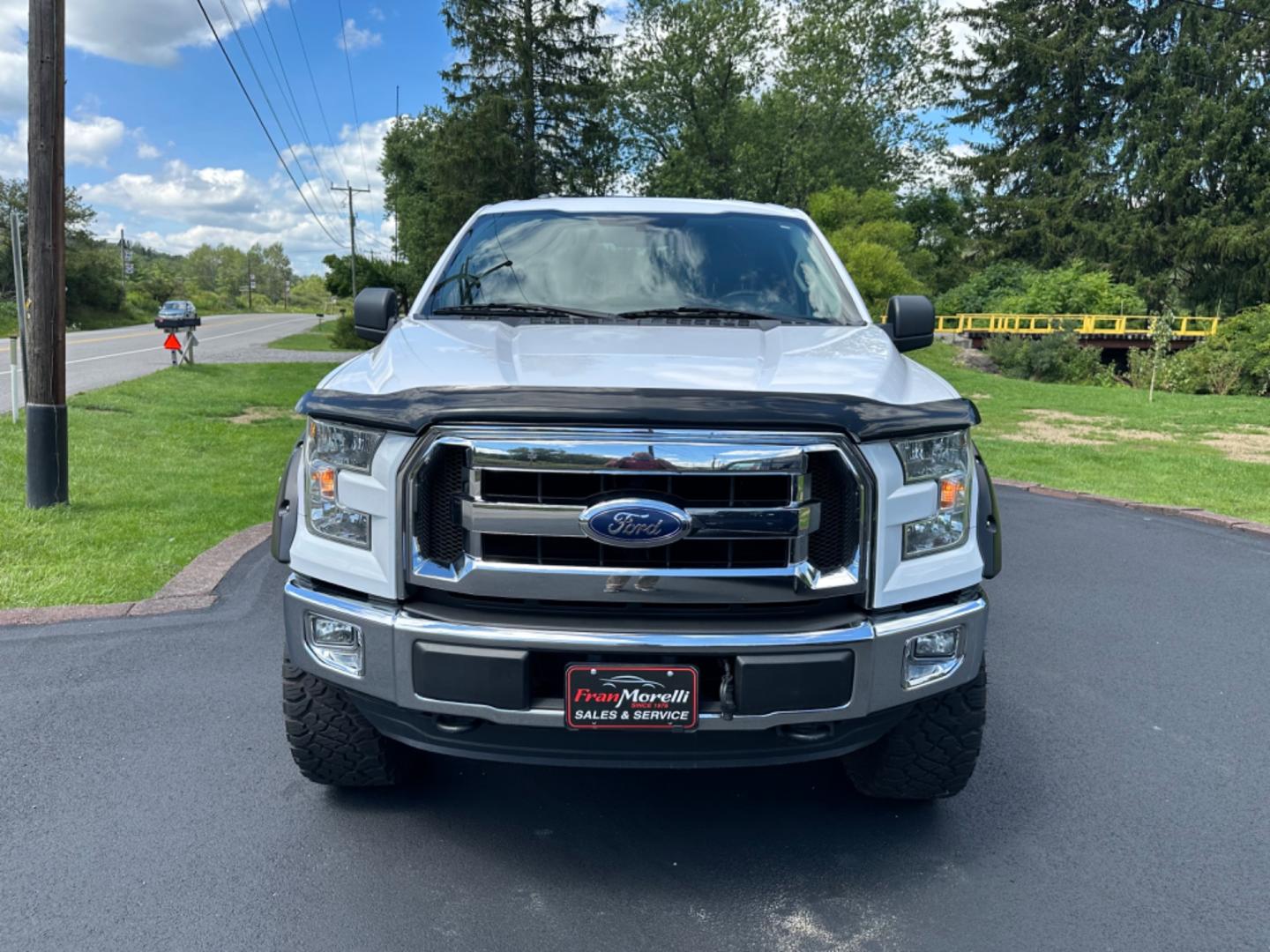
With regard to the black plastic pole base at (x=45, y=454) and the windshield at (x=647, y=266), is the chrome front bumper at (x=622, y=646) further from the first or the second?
the black plastic pole base at (x=45, y=454)

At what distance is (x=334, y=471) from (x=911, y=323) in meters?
2.45

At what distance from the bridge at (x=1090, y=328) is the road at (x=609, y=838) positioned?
34.6 m

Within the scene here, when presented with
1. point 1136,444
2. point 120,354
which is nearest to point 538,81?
point 120,354

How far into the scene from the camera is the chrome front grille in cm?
223

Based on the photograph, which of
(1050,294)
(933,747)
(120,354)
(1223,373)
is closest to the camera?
(933,747)

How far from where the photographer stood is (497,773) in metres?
3.18

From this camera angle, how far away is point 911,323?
3812 mm

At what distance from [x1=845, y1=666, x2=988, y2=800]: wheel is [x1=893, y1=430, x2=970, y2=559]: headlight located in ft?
1.42

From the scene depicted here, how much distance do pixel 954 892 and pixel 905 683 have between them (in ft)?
2.18

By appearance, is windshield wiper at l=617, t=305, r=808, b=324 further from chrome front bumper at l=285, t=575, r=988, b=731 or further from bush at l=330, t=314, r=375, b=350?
bush at l=330, t=314, r=375, b=350

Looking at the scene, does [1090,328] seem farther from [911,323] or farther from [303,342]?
[911,323]

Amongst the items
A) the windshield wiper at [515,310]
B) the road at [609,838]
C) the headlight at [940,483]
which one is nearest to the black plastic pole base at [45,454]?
the road at [609,838]

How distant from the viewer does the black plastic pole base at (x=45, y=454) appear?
636cm

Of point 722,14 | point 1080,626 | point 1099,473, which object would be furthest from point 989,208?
point 1080,626
